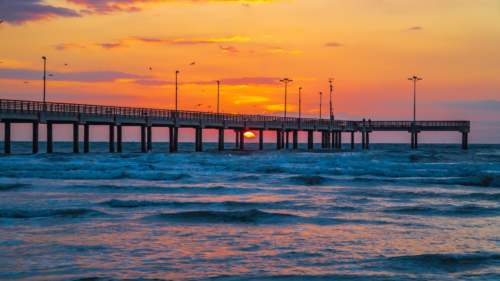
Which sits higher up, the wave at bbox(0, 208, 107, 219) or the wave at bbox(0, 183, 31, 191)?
the wave at bbox(0, 208, 107, 219)

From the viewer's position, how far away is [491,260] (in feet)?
26.8

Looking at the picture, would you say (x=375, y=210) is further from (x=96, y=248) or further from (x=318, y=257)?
(x=96, y=248)

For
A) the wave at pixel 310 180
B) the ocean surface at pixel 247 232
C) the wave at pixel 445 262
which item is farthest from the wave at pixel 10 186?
the wave at pixel 445 262

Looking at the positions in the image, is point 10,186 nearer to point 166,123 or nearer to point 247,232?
point 247,232

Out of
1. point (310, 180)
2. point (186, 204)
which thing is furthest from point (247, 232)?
point (310, 180)

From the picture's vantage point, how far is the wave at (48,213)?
41.0ft

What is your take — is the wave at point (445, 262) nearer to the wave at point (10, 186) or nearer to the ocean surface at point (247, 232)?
the ocean surface at point (247, 232)

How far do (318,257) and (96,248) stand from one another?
4.26 meters

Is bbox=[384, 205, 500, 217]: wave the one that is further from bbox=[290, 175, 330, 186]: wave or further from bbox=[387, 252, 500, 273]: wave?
bbox=[290, 175, 330, 186]: wave

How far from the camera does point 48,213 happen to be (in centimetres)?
1287

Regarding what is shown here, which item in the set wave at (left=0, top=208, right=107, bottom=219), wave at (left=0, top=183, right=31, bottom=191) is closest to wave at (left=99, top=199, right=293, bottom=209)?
wave at (left=0, top=208, right=107, bottom=219)

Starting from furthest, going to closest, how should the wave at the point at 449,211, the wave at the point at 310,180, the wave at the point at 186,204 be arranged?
the wave at the point at 310,180 → the wave at the point at 186,204 → the wave at the point at 449,211

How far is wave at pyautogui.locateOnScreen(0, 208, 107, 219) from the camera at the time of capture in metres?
12.5

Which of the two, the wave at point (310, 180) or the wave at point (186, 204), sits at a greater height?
the wave at point (186, 204)
